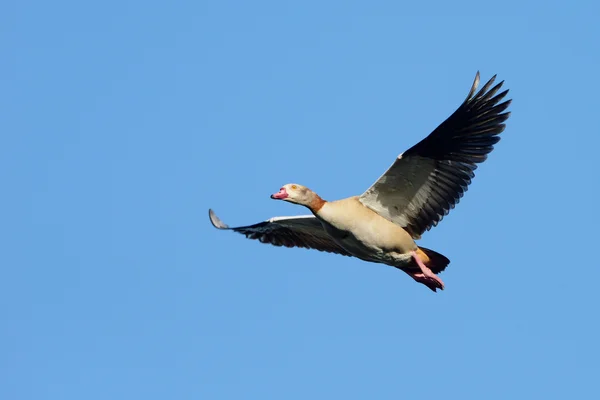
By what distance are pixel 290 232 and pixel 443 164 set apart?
111 inches

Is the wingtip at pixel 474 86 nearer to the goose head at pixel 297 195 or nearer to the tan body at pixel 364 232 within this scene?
the tan body at pixel 364 232

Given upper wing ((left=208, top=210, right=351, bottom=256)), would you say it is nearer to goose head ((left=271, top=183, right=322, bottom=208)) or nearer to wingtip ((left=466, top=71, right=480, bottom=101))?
goose head ((left=271, top=183, right=322, bottom=208))

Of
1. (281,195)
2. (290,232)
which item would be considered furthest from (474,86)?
(290,232)

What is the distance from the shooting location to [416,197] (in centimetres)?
1473

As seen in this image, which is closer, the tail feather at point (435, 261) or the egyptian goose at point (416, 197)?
the egyptian goose at point (416, 197)

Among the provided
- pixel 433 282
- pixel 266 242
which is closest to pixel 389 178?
pixel 433 282

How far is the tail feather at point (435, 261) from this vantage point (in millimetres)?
14711

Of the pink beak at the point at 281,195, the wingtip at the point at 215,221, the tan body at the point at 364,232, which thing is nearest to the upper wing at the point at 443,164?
the tan body at the point at 364,232

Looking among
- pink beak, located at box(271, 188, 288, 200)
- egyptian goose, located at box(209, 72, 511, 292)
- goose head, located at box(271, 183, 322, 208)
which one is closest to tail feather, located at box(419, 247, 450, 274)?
egyptian goose, located at box(209, 72, 511, 292)

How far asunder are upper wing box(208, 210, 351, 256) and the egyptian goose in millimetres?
352

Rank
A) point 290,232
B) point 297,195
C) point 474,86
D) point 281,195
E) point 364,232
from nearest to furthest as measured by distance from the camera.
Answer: point 474,86 < point 364,232 < point 297,195 < point 281,195 < point 290,232

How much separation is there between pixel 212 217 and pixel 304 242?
4.60ft

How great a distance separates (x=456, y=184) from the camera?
14.5m

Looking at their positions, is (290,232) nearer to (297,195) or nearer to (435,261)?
(297,195)
